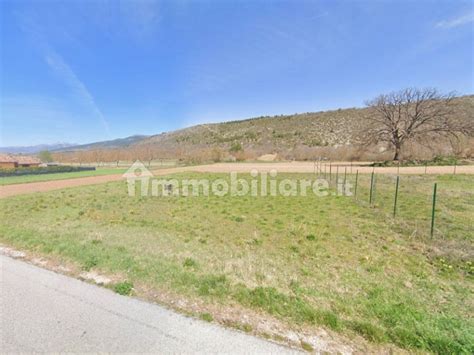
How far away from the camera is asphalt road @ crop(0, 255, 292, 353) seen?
2238 mm

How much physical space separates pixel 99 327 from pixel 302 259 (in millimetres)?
3520

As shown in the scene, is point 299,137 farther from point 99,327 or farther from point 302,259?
point 99,327

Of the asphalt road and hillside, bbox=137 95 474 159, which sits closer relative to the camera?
the asphalt road

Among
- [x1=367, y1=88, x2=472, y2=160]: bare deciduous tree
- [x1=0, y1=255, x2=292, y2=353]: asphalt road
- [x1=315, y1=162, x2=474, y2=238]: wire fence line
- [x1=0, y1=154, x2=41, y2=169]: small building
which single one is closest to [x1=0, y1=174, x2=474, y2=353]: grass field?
[x1=315, y1=162, x2=474, y2=238]: wire fence line

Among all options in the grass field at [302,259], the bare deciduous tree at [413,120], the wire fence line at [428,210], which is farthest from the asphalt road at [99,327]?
the bare deciduous tree at [413,120]

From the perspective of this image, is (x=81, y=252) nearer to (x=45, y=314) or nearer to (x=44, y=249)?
(x=44, y=249)

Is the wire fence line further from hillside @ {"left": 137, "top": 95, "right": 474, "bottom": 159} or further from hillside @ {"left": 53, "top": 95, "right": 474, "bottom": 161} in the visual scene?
hillside @ {"left": 137, "top": 95, "right": 474, "bottom": 159}

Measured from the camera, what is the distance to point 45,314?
8.96 ft

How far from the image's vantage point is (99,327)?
251 cm

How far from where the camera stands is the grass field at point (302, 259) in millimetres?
2729

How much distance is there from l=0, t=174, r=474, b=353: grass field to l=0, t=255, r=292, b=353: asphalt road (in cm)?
36

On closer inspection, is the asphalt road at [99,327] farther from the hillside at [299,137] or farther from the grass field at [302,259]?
the hillside at [299,137]

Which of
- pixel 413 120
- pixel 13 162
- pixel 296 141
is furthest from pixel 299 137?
pixel 13 162

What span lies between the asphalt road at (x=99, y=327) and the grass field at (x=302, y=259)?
0.36 meters
